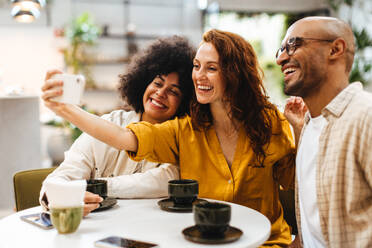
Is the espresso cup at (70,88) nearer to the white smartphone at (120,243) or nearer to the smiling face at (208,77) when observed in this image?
the white smartphone at (120,243)

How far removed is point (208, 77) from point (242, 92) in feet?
0.63

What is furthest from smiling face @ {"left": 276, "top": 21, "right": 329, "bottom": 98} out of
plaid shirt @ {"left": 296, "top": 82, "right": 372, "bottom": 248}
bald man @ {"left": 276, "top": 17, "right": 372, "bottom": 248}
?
plaid shirt @ {"left": 296, "top": 82, "right": 372, "bottom": 248}

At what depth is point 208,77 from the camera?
191cm

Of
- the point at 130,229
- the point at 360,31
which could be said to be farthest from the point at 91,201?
the point at 360,31

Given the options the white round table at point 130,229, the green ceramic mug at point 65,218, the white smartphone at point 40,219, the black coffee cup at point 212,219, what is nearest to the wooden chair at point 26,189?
the white round table at point 130,229

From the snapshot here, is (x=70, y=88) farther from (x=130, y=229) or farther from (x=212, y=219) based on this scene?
(x=212, y=219)

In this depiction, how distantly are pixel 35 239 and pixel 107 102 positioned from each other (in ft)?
23.0

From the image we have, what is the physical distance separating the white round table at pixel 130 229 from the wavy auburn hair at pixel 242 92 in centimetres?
49

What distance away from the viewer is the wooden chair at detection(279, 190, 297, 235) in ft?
7.09

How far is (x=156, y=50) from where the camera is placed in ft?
7.82

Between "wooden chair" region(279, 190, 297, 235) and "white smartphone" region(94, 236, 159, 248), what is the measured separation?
1198mm

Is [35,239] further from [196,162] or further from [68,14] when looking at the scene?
[68,14]

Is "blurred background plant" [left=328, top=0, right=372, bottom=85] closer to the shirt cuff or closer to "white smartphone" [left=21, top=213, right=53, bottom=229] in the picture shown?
the shirt cuff

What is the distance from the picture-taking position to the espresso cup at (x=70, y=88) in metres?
1.28
